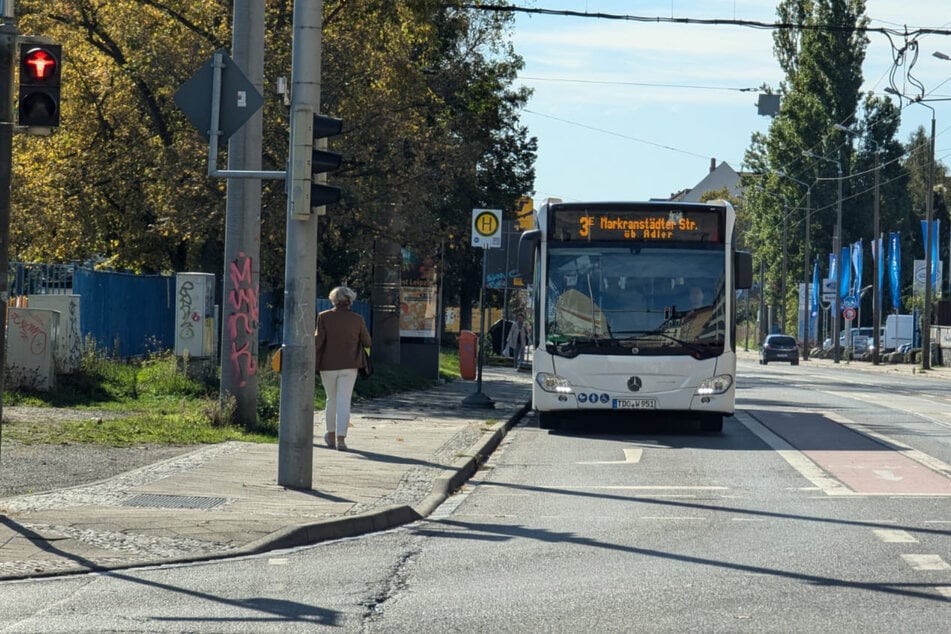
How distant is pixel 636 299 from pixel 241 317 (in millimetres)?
4895

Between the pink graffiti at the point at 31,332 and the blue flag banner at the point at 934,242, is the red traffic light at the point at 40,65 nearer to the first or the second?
the pink graffiti at the point at 31,332

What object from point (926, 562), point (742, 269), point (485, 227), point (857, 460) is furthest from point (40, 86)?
point (485, 227)

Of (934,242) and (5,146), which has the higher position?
(934,242)

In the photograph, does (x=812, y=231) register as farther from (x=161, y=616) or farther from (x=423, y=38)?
(x=161, y=616)

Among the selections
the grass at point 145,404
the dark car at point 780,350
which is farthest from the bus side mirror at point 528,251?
the dark car at point 780,350

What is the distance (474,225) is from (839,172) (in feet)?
208

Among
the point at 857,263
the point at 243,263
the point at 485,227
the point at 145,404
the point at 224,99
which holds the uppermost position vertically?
the point at 857,263

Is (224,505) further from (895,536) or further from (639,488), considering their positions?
(895,536)

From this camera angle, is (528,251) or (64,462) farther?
(528,251)

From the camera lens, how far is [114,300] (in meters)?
28.4

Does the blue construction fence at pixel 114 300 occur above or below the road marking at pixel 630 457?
above

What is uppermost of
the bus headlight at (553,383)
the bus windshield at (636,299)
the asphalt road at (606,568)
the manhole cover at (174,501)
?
the bus windshield at (636,299)

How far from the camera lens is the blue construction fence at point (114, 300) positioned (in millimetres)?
25156

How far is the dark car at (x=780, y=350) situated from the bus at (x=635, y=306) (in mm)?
50490
